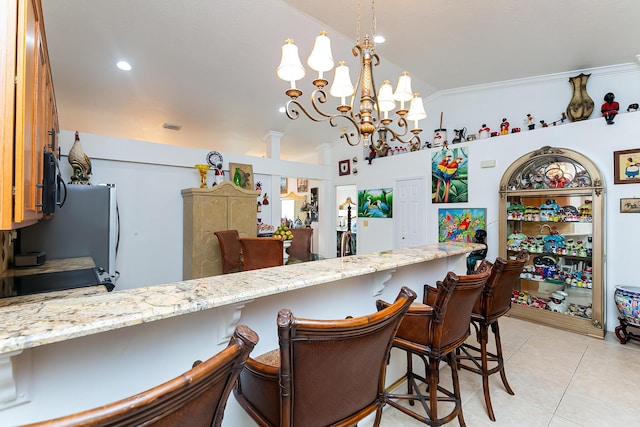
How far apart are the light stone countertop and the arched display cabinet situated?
355 centimetres

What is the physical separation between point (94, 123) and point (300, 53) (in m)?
3.91

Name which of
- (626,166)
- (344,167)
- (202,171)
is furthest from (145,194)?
(626,166)

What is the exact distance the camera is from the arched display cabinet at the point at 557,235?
130 inches

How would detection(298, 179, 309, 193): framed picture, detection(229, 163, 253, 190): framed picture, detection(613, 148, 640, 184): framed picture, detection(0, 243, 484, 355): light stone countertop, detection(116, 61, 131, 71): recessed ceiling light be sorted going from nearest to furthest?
detection(0, 243, 484, 355): light stone countertop → detection(613, 148, 640, 184): framed picture → detection(116, 61, 131, 71): recessed ceiling light → detection(229, 163, 253, 190): framed picture → detection(298, 179, 309, 193): framed picture

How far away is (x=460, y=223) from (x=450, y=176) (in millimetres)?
775

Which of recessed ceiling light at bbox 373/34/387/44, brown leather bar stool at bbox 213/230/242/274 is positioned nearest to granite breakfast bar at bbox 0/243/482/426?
brown leather bar stool at bbox 213/230/242/274

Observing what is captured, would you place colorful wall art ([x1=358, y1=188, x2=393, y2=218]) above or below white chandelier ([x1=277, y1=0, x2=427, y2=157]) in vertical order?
below

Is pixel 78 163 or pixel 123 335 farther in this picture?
pixel 78 163

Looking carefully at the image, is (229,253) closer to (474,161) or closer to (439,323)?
(439,323)

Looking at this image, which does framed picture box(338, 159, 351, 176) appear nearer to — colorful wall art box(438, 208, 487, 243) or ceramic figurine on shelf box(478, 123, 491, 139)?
colorful wall art box(438, 208, 487, 243)

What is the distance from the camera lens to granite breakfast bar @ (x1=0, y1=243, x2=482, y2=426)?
2.41 feet

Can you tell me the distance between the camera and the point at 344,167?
6.54 m

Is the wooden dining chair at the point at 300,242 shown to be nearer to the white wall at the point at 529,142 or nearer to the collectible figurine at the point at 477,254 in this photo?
the white wall at the point at 529,142

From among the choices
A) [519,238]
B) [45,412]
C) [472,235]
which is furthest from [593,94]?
[45,412]
